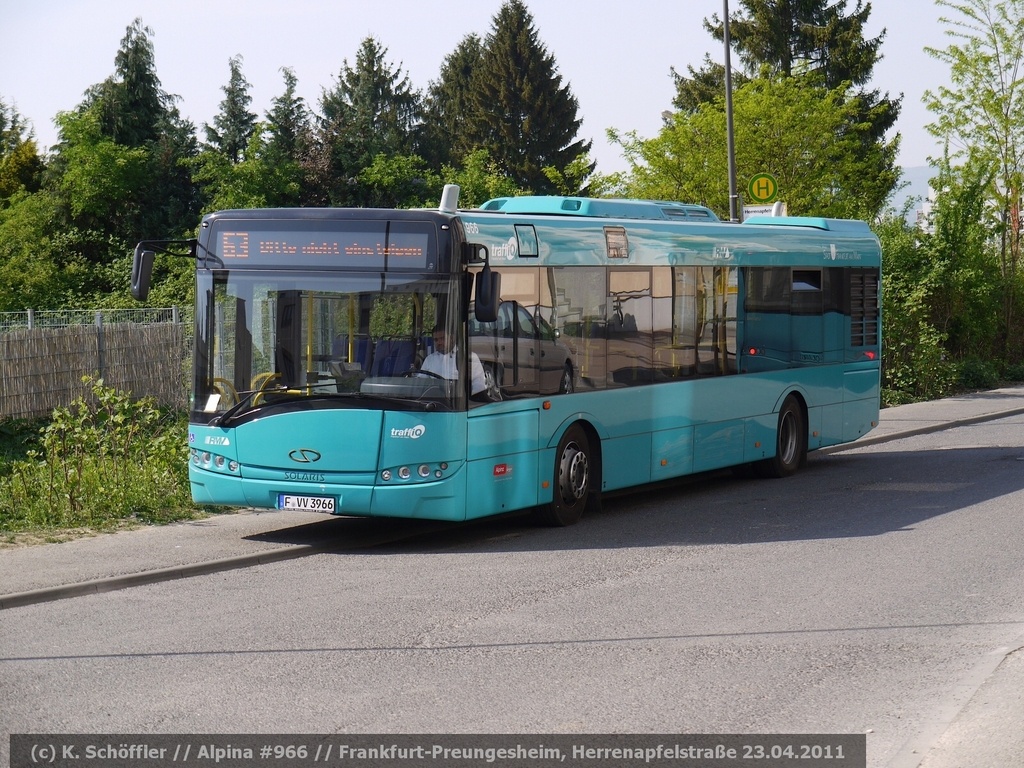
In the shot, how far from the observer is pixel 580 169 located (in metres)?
32.0

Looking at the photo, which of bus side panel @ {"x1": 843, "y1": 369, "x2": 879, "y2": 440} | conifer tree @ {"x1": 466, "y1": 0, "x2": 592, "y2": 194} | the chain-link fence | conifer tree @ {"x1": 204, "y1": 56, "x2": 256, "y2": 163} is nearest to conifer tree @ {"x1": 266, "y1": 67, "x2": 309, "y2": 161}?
conifer tree @ {"x1": 204, "y1": 56, "x2": 256, "y2": 163}

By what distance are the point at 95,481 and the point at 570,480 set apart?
4312 mm

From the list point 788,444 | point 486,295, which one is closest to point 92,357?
point 788,444

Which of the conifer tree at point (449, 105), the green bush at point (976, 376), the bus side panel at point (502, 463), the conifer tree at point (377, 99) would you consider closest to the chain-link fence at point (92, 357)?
the bus side panel at point (502, 463)

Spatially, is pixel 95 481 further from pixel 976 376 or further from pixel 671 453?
pixel 976 376

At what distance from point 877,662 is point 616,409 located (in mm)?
5767

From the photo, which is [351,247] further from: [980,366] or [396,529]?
[980,366]

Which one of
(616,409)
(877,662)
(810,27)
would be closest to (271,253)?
(616,409)

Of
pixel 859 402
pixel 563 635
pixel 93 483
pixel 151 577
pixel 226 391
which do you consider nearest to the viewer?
pixel 563 635

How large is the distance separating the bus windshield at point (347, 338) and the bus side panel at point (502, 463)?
0.44m

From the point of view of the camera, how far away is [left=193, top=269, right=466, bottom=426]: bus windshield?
11.0 metres

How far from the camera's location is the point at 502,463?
11.6 meters

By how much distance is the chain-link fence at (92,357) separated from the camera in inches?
870

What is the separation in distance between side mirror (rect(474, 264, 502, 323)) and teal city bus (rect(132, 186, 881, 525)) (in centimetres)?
2
